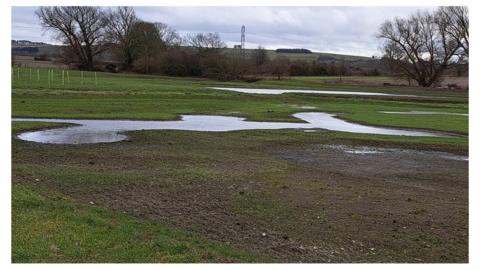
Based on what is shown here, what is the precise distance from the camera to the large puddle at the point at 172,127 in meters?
19.7

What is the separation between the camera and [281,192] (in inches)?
458

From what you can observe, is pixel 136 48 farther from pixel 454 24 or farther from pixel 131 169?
pixel 131 169

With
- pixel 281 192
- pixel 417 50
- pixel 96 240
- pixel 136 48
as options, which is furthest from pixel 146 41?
pixel 96 240

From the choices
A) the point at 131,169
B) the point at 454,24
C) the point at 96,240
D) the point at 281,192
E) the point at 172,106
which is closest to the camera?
the point at 96,240

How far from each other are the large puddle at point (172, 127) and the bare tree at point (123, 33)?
226ft

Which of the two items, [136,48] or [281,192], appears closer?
[281,192]

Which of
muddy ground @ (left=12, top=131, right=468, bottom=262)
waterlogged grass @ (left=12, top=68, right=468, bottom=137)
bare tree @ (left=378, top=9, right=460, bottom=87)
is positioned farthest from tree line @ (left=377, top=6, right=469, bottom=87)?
muddy ground @ (left=12, top=131, right=468, bottom=262)

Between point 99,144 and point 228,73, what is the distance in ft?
217

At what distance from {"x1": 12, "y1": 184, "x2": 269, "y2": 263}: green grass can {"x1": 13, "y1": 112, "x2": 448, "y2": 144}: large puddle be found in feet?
33.9

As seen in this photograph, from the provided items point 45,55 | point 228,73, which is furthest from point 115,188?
point 45,55

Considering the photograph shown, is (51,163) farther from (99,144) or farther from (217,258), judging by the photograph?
(217,258)

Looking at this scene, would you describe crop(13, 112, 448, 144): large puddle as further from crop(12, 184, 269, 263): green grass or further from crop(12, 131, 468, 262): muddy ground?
crop(12, 184, 269, 263): green grass

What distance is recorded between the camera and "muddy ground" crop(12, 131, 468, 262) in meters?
8.18

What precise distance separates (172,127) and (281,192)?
43.8 feet
